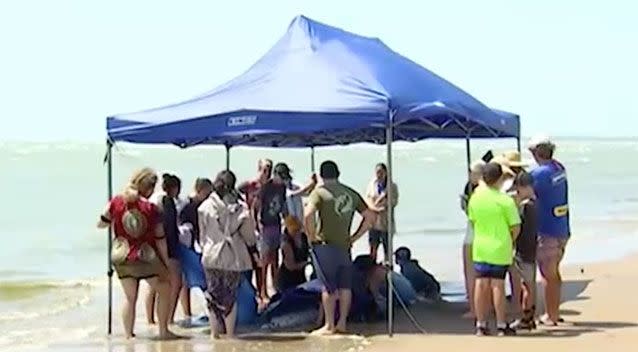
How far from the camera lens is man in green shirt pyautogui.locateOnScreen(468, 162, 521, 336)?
31.2 feet

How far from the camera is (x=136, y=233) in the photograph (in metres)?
9.73

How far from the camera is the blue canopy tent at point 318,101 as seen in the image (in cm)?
1007

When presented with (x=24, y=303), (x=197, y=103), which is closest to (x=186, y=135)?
(x=197, y=103)

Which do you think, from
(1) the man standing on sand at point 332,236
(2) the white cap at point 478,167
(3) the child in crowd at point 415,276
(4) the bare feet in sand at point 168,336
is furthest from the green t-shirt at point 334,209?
(3) the child in crowd at point 415,276

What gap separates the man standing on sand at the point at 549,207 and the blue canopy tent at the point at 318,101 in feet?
2.90

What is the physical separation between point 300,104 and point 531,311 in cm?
259

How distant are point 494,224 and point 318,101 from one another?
1.87m

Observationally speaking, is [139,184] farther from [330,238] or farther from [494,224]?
[494,224]

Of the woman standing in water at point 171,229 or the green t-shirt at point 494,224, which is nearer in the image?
the green t-shirt at point 494,224

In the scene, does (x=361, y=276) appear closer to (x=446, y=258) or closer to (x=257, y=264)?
(x=257, y=264)

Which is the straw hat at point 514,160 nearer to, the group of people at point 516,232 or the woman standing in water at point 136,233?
the group of people at point 516,232

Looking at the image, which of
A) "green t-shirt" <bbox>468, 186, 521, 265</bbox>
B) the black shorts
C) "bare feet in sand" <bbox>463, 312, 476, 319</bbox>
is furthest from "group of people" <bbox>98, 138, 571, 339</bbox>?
the black shorts

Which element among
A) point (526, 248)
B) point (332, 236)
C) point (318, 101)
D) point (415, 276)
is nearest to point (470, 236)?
point (526, 248)

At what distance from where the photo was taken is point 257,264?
10938mm
